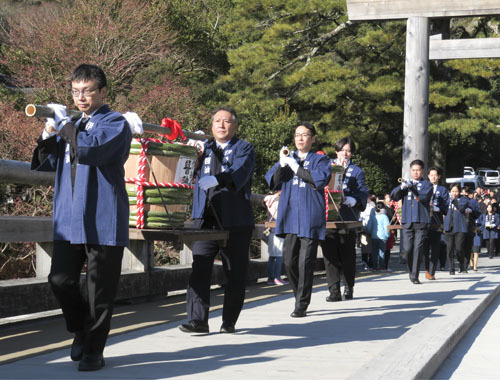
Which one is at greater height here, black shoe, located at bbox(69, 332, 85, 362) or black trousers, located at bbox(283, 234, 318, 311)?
black trousers, located at bbox(283, 234, 318, 311)

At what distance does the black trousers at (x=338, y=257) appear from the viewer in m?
10.2

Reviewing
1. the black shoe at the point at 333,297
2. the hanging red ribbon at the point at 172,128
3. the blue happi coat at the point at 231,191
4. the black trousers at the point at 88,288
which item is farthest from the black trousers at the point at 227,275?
the black shoe at the point at 333,297

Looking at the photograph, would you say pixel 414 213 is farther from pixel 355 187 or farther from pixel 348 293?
pixel 348 293

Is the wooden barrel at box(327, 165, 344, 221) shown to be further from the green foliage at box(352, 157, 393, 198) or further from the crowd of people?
the green foliage at box(352, 157, 393, 198)

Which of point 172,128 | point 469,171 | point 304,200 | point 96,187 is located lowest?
point 96,187

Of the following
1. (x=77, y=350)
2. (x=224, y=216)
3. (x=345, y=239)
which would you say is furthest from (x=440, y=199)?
(x=77, y=350)

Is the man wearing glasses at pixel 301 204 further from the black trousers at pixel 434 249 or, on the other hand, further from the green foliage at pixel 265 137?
the green foliage at pixel 265 137

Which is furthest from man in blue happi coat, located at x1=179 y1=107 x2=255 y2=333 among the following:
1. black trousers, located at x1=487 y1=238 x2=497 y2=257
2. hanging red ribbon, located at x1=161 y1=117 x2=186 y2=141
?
black trousers, located at x1=487 y1=238 x2=497 y2=257

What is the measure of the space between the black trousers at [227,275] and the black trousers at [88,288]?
163cm

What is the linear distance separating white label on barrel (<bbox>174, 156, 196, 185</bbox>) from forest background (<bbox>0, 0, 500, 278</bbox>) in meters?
14.7

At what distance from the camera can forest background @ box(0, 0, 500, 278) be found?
76.2 feet

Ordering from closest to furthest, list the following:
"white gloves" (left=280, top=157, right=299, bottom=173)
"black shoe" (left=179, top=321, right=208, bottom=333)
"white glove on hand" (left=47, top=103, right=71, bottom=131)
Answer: "white glove on hand" (left=47, top=103, right=71, bottom=131) < "black shoe" (left=179, top=321, right=208, bottom=333) < "white gloves" (left=280, top=157, right=299, bottom=173)

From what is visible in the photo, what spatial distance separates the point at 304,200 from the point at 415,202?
5.25m

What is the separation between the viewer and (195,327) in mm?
6750
